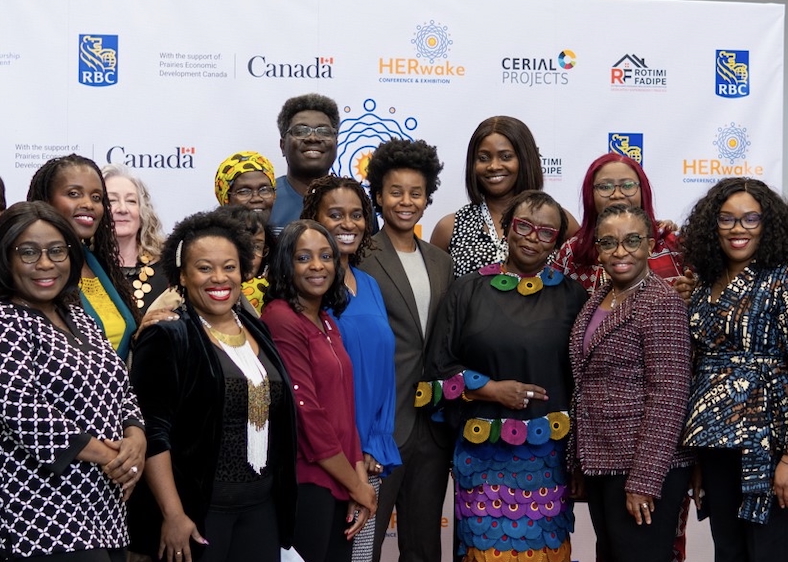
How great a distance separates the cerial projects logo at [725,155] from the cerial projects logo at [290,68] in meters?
1.98

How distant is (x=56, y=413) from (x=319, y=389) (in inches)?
35.9

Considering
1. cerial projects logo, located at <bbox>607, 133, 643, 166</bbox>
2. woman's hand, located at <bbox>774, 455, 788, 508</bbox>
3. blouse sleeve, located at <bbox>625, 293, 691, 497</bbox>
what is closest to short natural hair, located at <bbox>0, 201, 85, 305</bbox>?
blouse sleeve, located at <bbox>625, 293, 691, 497</bbox>

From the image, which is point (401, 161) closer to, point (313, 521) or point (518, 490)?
point (518, 490)

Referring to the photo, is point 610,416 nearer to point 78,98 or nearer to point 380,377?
point 380,377

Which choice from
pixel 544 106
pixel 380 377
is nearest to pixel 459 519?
pixel 380 377

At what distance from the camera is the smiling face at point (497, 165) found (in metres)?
4.42

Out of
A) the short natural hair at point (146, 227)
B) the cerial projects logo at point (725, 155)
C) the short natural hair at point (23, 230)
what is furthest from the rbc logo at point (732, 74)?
the short natural hair at point (23, 230)

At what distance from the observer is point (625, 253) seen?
142 inches

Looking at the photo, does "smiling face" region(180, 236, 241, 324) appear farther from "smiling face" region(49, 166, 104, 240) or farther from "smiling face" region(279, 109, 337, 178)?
"smiling face" region(279, 109, 337, 178)

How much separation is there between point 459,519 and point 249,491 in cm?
113

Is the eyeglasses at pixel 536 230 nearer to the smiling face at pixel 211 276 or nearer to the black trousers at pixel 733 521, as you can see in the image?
the black trousers at pixel 733 521

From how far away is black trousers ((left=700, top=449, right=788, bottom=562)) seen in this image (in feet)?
11.3

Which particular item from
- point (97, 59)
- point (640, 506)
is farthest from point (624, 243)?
point (97, 59)

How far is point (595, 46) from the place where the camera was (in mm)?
5457
